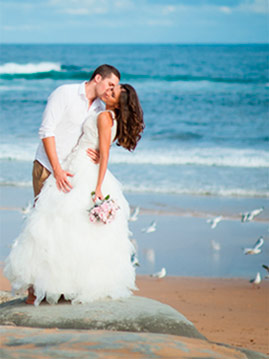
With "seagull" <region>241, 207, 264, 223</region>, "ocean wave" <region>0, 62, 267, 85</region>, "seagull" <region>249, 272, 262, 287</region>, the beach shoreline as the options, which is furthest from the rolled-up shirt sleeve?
"ocean wave" <region>0, 62, 267, 85</region>

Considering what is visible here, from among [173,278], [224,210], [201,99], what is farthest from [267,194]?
[201,99]

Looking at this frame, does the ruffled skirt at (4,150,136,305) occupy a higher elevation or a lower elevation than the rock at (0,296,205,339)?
higher

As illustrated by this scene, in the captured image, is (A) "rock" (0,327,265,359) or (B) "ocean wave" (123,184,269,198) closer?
(A) "rock" (0,327,265,359)

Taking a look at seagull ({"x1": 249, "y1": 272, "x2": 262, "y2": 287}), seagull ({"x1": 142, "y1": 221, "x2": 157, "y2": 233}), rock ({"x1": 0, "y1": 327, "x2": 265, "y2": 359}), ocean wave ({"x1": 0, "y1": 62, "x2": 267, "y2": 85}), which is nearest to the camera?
rock ({"x1": 0, "y1": 327, "x2": 265, "y2": 359})

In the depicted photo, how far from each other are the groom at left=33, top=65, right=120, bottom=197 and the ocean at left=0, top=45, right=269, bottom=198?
7.97 meters

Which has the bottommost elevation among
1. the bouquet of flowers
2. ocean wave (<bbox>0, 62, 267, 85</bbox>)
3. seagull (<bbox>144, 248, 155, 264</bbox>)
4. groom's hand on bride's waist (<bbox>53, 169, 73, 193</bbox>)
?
seagull (<bbox>144, 248, 155, 264</bbox>)

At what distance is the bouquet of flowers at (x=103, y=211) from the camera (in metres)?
4.51

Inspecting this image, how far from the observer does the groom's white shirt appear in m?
4.69

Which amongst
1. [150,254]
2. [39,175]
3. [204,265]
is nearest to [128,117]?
[39,175]

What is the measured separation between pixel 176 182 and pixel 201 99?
17074 mm

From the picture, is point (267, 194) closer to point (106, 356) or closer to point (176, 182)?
point (176, 182)

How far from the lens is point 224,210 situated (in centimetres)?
1127

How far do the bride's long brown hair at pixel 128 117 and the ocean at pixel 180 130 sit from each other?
8096 millimetres

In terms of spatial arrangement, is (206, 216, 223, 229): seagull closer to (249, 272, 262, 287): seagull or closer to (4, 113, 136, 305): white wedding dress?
(249, 272, 262, 287): seagull
